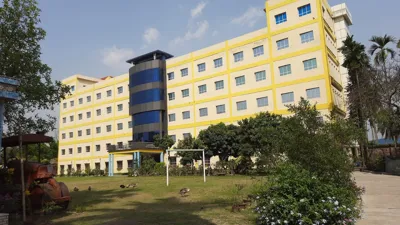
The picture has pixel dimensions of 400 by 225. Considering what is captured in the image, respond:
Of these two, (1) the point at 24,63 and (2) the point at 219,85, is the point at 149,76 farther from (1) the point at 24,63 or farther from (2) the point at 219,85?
(1) the point at 24,63

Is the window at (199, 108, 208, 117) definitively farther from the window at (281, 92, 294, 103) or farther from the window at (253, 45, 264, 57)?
the window at (281, 92, 294, 103)

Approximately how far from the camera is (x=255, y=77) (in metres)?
41.7

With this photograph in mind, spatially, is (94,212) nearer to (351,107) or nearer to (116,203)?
(116,203)

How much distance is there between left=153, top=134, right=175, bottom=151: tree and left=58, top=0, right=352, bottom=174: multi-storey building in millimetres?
4650

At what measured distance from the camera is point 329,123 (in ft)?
37.0

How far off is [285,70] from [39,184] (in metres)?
33.1

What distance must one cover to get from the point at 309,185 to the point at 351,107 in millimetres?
32350

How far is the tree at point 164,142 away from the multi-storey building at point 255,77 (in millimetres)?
4650

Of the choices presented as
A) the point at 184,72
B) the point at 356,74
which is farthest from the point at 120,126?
the point at 356,74

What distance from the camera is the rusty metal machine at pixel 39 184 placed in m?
10.8

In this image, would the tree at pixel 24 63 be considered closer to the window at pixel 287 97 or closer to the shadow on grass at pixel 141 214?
the shadow on grass at pixel 141 214

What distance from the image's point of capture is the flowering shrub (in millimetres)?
7086

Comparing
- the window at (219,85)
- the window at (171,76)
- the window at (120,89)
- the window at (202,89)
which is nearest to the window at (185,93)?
the window at (202,89)

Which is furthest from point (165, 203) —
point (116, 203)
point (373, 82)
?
point (373, 82)
